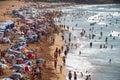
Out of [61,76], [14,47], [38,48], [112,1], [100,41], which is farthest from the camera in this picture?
[112,1]

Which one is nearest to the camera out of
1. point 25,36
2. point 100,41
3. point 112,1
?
point 25,36

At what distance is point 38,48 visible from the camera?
3716 cm

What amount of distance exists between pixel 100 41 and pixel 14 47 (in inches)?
762

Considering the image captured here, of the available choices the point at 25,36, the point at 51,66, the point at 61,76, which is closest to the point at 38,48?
the point at 25,36

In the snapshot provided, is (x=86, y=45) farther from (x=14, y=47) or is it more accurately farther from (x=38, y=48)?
(x=14, y=47)

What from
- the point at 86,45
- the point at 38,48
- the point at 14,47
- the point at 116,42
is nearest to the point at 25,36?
the point at 38,48

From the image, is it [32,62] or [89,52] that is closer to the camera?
[32,62]

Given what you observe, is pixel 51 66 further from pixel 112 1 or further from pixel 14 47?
pixel 112 1

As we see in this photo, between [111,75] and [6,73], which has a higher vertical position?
[6,73]

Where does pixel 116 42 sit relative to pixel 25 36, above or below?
below

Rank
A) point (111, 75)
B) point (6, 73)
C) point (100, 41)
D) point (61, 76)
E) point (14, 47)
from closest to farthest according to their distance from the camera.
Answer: point (6, 73) → point (61, 76) → point (111, 75) → point (14, 47) → point (100, 41)

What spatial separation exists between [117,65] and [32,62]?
429 inches

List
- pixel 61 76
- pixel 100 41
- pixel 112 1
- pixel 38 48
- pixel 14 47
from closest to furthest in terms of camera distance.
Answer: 1. pixel 61 76
2. pixel 14 47
3. pixel 38 48
4. pixel 100 41
5. pixel 112 1

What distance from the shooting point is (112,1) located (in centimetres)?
15825
